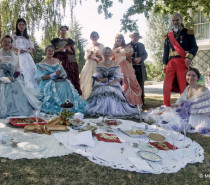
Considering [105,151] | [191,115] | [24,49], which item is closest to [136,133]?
[105,151]

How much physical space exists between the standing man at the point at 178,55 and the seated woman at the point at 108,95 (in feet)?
4.25

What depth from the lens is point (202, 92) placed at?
474cm

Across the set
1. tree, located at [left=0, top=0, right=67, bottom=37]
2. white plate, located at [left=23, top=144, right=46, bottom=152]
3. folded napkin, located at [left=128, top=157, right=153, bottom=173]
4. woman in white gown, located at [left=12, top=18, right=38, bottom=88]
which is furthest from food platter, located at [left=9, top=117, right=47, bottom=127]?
tree, located at [left=0, top=0, right=67, bottom=37]

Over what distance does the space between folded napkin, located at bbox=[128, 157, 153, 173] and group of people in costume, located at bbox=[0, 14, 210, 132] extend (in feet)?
6.51

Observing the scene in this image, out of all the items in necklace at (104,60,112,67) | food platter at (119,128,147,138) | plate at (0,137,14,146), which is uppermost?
necklace at (104,60,112,67)

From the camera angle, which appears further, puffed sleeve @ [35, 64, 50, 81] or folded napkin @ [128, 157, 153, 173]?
puffed sleeve @ [35, 64, 50, 81]

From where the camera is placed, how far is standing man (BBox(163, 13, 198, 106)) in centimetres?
600

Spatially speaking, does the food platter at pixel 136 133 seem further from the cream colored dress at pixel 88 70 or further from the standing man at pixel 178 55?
the cream colored dress at pixel 88 70

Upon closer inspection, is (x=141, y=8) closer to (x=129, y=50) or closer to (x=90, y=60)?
(x=129, y=50)

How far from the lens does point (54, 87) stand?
608 centimetres

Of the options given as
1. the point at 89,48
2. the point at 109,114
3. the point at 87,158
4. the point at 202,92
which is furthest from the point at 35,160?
the point at 89,48

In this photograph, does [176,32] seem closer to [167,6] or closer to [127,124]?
[167,6]

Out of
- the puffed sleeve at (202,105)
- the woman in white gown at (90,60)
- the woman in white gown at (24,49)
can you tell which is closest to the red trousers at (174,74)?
the puffed sleeve at (202,105)

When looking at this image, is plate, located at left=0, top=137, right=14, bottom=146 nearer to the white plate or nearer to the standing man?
the white plate
